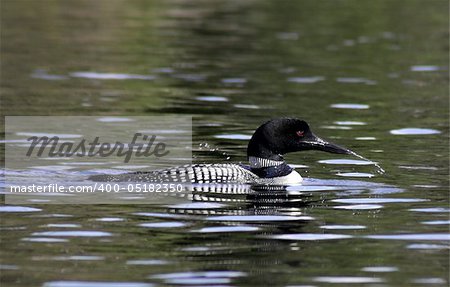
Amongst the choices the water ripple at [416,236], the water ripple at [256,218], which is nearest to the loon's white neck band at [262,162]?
the water ripple at [256,218]

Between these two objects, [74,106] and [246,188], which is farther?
[74,106]

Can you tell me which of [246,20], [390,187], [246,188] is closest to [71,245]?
[246,188]

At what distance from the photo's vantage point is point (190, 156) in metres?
13.2

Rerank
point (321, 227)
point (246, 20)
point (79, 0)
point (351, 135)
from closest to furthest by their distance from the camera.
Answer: point (321, 227), point (351, 135), point (246, 20), point (79, 0)

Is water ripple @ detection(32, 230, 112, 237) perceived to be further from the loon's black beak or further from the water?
the loon's black beak

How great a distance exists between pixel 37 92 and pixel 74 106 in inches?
65.9

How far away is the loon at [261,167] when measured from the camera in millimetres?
11320

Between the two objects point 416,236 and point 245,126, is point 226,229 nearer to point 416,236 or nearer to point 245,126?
point 416,236

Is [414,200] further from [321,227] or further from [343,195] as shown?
[321,227]

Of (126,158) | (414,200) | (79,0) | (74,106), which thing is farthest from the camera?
(79,0)

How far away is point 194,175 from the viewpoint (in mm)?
11281

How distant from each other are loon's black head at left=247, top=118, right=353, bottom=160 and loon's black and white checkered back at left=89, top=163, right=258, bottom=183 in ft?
0.91

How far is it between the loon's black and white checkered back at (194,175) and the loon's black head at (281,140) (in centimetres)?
28

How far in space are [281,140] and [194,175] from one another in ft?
3.22
